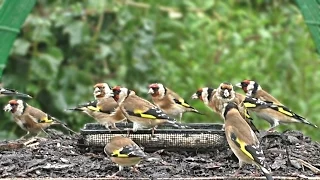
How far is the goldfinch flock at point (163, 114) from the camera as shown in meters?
6.27

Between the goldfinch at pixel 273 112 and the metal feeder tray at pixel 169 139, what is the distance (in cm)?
73

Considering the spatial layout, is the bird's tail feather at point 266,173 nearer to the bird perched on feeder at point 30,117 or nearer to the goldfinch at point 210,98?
the goldfinch at point 210,98

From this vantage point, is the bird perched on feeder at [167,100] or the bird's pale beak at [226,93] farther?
the bird perched on feeder at [167,100]

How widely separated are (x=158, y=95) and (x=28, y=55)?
2981 mm

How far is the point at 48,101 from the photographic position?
1070 centimetres

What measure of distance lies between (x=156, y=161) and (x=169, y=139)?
0.48m

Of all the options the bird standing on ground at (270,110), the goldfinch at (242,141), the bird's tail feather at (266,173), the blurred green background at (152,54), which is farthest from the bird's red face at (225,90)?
the blurred green background at (152,54)

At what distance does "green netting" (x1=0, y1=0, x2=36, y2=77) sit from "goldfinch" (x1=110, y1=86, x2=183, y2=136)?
1.28 metres

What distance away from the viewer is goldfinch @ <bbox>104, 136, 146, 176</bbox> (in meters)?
6.20

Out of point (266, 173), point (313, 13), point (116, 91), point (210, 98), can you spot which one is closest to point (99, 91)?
point (116, 91)

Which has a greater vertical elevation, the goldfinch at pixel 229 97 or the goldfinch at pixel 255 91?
the goldfinch at pixel 255 91

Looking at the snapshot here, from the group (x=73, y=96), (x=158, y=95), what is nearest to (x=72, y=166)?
(x=158, y=95)

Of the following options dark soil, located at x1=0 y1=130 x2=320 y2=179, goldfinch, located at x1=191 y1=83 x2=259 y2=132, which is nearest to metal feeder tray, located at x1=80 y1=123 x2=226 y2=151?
dark soil, located at x1=0 y1=130 x2=320 y2=179

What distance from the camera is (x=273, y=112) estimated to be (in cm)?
795
